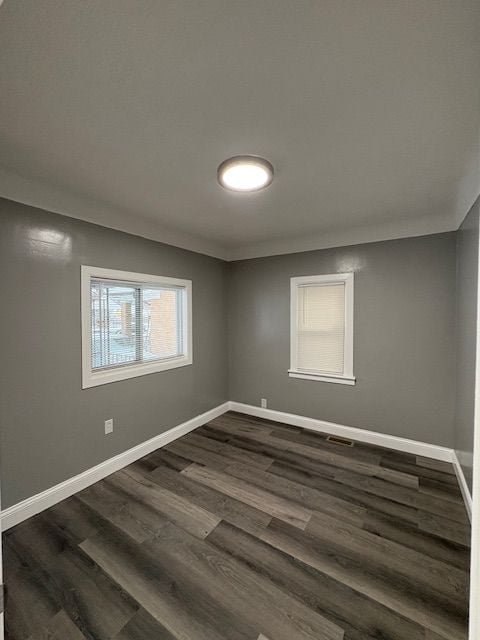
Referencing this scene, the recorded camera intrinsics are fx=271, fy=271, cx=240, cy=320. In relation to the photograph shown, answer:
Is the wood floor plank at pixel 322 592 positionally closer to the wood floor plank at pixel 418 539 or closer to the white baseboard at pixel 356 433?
the wood floor plank at pixel 418 539

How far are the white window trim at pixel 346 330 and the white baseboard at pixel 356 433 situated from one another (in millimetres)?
548

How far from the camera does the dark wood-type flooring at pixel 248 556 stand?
1.32 metres

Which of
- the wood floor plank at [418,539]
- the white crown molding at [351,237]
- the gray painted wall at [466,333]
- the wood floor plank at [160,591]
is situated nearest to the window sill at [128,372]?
the wood floor plank at [160,591]

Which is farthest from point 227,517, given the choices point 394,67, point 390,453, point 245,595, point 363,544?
point 394,67

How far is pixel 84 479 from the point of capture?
2.33m

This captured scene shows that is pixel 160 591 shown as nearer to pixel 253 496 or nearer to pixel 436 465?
pixel 253 496

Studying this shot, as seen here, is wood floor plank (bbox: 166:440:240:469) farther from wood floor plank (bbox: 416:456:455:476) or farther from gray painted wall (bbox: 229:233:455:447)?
wood floor plank (bbox: 416:456:455:476)

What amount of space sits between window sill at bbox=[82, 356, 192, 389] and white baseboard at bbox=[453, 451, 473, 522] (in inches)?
112

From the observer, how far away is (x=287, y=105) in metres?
1.28

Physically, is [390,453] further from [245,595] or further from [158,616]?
[158,616]

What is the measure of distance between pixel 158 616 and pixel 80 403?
1.59 m

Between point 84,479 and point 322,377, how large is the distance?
8.78 feet

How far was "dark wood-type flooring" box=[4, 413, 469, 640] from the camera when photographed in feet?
4.33

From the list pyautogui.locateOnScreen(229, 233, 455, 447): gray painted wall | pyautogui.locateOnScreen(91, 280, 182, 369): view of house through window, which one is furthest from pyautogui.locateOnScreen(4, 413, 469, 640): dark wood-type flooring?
pyautogui.locateOnScreen(91, 280, 182, 369): view of house through window
